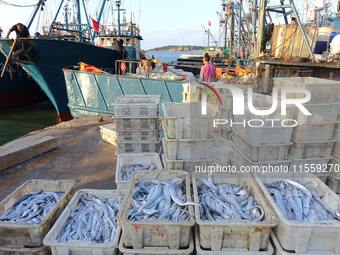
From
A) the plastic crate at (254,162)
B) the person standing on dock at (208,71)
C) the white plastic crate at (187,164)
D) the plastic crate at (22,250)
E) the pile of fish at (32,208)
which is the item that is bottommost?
the plastic crate at (22,250)

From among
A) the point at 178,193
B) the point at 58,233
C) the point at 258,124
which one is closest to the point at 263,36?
the point at 258,124

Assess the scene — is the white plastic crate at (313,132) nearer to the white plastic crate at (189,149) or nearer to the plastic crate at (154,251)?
the white plastic crate at (189,149)

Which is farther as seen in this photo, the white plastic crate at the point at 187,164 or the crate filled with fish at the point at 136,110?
the crate filled with fish at the point at 136,110

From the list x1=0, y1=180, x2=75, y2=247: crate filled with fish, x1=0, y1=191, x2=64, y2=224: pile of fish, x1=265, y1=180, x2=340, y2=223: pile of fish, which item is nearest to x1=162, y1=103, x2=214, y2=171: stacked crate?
x1=265, y1=180, x2=340, y2=223: pile of fish

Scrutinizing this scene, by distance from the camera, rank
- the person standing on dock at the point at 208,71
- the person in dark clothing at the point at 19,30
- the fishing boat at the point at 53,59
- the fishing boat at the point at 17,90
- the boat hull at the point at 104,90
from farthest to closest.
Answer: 1. the fishing boat at the point at 17,90
2. the fishing boat at the point at 53,59
3. the person in dark clothing at the point at 19,30
4. the boat hull at the point at 104,90
5. the person standing on dock at the point at 208,71

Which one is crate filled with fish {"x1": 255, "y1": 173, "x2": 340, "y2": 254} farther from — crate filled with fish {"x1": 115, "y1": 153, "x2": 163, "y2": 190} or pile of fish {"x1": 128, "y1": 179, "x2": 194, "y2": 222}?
crate filled with fish {"x1": 115, "y1": 153, "x2": 163, "y2": 190}

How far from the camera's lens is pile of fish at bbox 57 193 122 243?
119 inches

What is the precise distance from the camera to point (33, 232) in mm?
2971

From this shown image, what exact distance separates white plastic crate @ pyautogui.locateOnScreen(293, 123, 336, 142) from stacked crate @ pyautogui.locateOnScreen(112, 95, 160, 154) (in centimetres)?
283

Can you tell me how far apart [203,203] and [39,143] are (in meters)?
5.54

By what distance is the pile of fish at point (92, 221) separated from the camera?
3033mm

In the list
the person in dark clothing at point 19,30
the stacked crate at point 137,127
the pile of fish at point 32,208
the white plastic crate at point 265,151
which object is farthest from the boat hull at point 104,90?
the pile of fish at point 32,208

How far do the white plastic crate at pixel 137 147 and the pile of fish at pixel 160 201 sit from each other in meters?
2.42

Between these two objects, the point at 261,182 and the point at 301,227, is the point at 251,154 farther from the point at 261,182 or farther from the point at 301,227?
the point at 301,227
